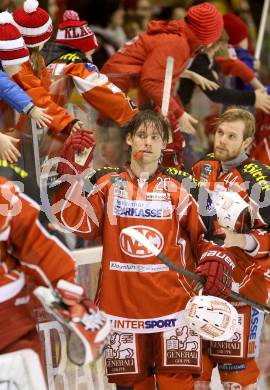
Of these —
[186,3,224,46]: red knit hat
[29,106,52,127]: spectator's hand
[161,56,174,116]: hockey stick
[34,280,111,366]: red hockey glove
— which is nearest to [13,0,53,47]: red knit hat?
[29,106,52,127]: spectator's hand

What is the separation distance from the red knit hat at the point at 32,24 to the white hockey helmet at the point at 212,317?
138 cm

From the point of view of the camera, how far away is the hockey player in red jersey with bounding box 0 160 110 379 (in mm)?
2541

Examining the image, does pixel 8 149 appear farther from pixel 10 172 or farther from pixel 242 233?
pixel 242 233

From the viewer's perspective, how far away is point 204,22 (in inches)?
169

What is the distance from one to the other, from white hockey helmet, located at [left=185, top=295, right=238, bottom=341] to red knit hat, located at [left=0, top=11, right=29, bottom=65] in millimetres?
1248

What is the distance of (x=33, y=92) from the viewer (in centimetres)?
368

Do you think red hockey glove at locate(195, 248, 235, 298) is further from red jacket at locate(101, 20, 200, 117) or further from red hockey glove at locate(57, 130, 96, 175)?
red jacket at locate(101, 20, 200, 117)

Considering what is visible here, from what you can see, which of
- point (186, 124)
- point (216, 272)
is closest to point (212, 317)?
point (216, 272)

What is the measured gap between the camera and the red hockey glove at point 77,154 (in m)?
3.30

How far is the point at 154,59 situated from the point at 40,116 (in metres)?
0.86

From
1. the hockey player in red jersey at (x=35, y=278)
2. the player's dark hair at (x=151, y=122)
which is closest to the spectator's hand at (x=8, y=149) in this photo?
the player's dark hair at (x=151, y=122)

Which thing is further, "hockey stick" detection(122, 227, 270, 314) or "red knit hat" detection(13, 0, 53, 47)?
Result: "red knit hat" detection(13, 0, 53, 47)

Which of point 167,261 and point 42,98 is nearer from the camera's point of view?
point 167,261

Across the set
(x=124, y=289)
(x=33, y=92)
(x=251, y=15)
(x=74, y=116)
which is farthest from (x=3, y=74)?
(x=251, y=15)
